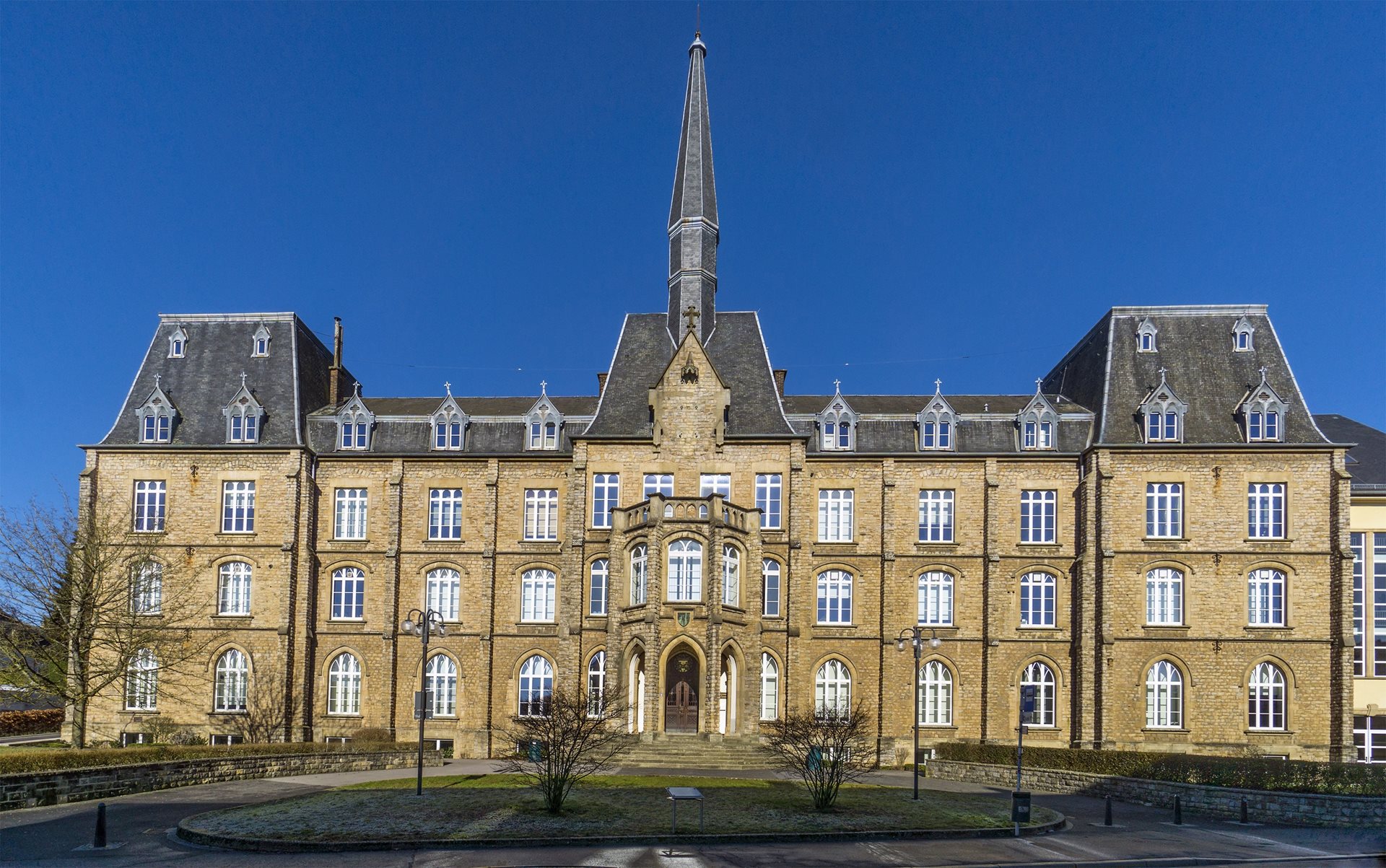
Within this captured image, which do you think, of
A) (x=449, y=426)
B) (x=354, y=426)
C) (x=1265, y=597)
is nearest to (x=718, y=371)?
(x=449, y=426)

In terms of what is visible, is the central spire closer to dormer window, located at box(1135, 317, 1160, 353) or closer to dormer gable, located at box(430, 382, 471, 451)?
dormer gable, located at box(430, 382, 471, 451)

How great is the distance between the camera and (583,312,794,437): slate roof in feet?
159

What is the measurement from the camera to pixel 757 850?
2459 cm

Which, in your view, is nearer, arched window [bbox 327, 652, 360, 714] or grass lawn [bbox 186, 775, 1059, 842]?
grass lawn [bbox 186, 775, 1059, 842]

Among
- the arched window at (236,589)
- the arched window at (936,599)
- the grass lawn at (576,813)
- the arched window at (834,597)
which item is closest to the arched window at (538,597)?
the arched window at (834,597)

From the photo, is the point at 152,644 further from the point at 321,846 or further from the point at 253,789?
the point at 321,846

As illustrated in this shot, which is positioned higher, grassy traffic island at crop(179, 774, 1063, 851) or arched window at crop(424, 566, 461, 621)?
arched window at crop(424, 566, 461, 621)

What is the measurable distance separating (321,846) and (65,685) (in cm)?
2064

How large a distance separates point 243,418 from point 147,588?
8.38m

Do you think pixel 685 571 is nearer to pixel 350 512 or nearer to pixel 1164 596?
pixel 350 512

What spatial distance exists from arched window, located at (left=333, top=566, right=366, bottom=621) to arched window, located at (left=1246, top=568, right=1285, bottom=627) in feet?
117

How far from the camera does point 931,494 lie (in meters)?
48.2

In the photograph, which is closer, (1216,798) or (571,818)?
(571,818)

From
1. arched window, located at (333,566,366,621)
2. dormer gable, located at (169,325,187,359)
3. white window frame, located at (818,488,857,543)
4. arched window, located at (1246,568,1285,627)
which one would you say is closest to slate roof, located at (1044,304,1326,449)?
arched window, located at (1246,568,1285,627)
